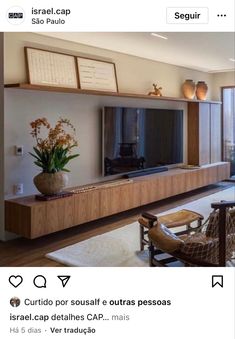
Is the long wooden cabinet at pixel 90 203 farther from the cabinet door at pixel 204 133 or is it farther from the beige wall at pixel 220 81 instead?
the beige wall at pixel 220 81

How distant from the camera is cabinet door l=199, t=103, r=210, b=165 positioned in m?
5.67

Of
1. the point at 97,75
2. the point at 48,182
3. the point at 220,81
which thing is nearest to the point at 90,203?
the point at 48,182

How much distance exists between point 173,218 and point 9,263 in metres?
1.28

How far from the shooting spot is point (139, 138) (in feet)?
14.9

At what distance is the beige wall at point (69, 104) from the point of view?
124 inches

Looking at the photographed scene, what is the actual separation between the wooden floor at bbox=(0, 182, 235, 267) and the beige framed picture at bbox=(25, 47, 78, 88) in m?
1.41

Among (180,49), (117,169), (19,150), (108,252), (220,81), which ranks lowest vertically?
(108,252)

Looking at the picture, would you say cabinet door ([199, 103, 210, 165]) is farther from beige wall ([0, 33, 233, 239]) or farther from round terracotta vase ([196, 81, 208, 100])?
beige wall ([0, 33, 233, 239])

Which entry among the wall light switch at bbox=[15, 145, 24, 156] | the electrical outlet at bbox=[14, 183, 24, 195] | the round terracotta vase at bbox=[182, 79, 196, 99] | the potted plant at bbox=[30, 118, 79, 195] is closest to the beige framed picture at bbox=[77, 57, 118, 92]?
the potted plant at bbox=[30, 118, 79, 195]

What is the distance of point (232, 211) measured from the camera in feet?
7.23
